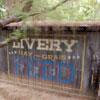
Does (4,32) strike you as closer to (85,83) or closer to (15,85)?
(15,85)

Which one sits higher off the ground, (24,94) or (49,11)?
(49,11)

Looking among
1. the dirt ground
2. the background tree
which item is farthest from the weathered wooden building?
the background tree

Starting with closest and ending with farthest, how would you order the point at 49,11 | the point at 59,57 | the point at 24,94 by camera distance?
the point at 49,11
the point at 59,57
the point at 24,94

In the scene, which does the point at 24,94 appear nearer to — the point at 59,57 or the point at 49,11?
the point at 59,57

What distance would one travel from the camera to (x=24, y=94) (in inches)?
208

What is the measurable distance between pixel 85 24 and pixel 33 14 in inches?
72.6

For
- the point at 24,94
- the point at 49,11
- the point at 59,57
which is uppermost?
the point at 49,11

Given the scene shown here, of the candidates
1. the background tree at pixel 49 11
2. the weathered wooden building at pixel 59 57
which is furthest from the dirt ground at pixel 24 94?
the background tree at pixel 49 11

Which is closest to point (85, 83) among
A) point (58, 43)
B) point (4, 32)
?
point (58, 43)

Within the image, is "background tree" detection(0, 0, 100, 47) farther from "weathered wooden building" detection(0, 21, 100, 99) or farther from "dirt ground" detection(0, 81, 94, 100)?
"dirt ground" detection(0, 81, 94, 100)

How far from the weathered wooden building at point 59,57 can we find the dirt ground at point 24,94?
26cm

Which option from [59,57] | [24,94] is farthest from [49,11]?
[24,94]

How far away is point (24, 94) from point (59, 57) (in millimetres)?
2071

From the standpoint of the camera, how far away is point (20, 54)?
18.8ft
